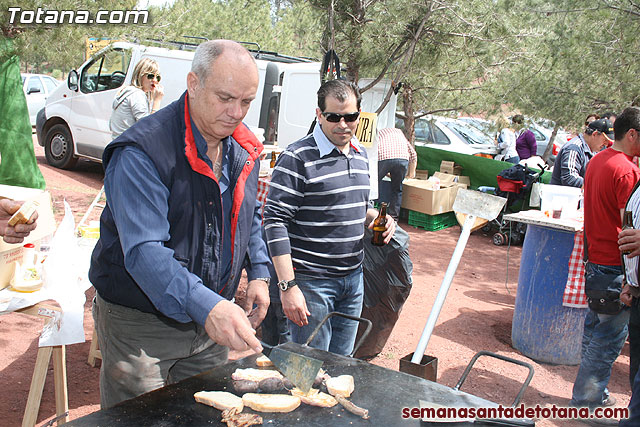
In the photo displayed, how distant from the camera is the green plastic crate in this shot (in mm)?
9555

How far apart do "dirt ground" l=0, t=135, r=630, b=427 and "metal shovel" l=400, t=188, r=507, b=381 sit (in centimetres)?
144

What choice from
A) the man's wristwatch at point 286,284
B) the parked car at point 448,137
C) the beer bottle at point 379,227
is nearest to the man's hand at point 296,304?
the man's wristwatch at point 286,284

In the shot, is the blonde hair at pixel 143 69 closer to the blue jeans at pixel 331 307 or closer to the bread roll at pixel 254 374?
the blue jeans at pixel 331 307

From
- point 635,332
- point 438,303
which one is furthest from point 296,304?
point 635,332


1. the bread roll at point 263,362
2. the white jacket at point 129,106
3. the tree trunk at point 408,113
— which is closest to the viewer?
the bread roll at point 263,362

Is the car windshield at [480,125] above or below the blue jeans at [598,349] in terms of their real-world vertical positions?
above

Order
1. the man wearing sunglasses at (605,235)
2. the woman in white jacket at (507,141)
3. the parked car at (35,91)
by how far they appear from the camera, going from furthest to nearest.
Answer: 1. the parked car at (35,91)
2. the woman in white jacket at (507,141)
3. the man wearing sunglasses at (605,235)

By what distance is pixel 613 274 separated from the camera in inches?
148

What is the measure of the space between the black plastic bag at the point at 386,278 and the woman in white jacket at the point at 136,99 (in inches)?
97.1

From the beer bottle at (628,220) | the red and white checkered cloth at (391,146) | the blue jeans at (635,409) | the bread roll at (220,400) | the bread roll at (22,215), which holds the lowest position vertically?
the blue jeans at (635,409)

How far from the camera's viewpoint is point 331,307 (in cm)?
305

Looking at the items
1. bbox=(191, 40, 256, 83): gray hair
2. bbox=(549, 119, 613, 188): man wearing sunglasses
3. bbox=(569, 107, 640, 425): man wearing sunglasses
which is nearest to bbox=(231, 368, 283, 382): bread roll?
bbox=(191, 40, 256, 83): gray hair

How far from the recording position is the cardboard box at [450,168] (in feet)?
33.9

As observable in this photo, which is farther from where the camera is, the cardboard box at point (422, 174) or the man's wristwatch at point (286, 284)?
the cardboard box at point (422, 174)
